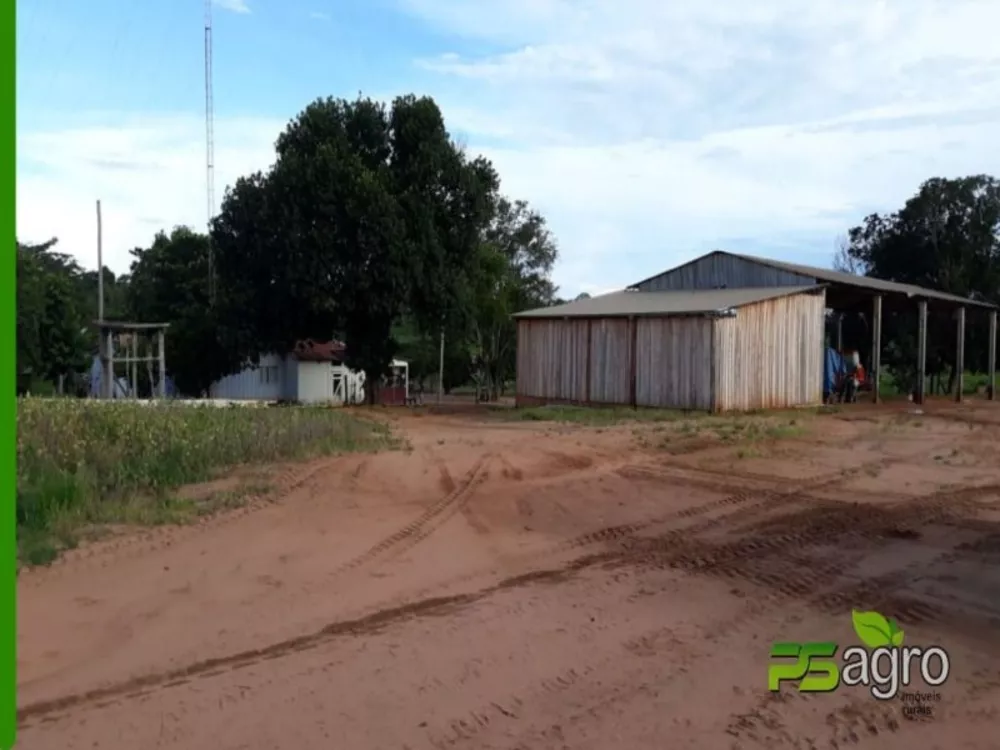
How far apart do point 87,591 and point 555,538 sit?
3839 millimetres

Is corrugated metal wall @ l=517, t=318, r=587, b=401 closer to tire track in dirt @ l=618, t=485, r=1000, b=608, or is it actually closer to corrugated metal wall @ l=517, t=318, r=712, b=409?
corrugated metal wall @ l=517, t=318, r=712, b=409

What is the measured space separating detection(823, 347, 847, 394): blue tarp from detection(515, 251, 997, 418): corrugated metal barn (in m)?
1.01

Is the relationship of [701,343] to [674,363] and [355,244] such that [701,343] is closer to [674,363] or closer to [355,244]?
[674,363]

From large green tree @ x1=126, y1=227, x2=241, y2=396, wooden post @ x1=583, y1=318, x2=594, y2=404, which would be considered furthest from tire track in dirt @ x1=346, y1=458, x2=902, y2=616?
large green tree @ x1=126, y1=227, x2=241, y2=396

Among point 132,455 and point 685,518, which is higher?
point 132,455

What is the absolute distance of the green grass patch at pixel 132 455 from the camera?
8.51 metres

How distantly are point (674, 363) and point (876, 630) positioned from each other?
1689 centimetres

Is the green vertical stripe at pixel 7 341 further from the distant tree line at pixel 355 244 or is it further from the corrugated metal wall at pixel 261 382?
the corrugated metal wall at pixel 261 382

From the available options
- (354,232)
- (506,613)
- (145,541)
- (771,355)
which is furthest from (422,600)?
(354,232)

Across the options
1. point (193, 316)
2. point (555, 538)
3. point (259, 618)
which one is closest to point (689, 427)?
point (555, 538)

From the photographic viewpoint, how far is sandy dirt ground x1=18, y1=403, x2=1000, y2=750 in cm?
458

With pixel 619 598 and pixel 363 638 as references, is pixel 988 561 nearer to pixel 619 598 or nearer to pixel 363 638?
pixel 619 598

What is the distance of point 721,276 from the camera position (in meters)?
29.2

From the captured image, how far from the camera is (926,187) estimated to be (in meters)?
39.0
